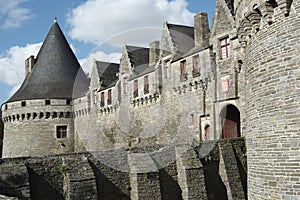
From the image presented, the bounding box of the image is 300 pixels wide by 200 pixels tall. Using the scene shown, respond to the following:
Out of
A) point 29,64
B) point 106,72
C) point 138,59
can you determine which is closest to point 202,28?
point 138,59

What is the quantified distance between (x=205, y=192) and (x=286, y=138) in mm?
6181

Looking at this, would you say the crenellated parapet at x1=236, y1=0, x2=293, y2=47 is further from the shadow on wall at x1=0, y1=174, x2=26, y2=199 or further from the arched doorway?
the arched doorway

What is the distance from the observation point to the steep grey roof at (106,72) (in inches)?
1091

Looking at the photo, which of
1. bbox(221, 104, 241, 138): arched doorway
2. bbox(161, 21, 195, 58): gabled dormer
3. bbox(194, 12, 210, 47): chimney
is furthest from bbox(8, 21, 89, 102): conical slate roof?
bbox(221, 104, 241, 138): arched doorway

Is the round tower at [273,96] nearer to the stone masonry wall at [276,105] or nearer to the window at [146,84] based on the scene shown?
the stone masonry wall at [276,105]

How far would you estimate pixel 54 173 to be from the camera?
10.6m

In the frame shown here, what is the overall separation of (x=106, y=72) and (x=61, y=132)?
20.1 feet

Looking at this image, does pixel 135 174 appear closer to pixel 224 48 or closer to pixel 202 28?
pixel 224 48

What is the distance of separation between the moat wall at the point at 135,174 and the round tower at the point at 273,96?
4324mm

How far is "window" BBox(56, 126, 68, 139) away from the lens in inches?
1166

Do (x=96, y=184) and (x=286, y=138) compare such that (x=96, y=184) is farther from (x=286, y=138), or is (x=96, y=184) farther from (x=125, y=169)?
(x=286, y=138)

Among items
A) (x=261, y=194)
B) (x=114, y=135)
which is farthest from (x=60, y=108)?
(x=261, y=194)

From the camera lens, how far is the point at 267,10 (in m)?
6.82

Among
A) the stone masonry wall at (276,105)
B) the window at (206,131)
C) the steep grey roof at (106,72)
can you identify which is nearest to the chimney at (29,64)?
the steep grey roof at (106,72)
